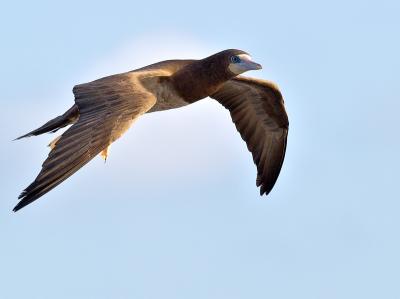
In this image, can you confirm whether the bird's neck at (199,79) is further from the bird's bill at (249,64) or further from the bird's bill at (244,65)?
the bird's bill at (249,64)

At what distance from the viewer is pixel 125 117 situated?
14.3 metres

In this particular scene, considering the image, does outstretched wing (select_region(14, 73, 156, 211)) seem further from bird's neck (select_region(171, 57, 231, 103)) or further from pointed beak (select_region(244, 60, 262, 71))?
pointed beak (select_region(244, 60, 262, 71))

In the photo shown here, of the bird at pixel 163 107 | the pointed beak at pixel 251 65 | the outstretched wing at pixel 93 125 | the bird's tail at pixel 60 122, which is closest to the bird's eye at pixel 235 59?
the bird at pixel 163 107

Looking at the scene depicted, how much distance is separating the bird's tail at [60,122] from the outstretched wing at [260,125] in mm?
3780

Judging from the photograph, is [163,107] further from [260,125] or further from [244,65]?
[260,125]

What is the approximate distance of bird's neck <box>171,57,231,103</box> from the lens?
16672mm

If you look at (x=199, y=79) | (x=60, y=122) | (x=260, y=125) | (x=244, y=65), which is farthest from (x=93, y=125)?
(x=260, y=125)

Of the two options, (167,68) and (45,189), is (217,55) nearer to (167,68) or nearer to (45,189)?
(167,68)

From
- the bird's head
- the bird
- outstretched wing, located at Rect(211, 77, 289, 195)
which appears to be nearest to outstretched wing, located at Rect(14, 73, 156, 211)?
the bird

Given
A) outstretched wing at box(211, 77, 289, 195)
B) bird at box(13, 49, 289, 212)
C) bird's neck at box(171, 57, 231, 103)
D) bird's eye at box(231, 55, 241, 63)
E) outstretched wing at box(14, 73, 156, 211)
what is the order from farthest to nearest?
1. outstretched wing at box(211, 77, 289, 195)
2. bird's neck at box(171, 57, 231, 103)
3. bird's eye at box(231, 55, 241, 63)
4. bird at box(13, 49, 289, 212)
5. outstretched wing at box(14, 73, 156, 211)

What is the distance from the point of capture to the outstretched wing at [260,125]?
63.9 feet

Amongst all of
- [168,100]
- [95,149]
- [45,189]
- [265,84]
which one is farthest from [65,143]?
[265,84]

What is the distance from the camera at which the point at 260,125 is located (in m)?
19.6

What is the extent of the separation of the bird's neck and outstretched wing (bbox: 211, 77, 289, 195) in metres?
2.60
